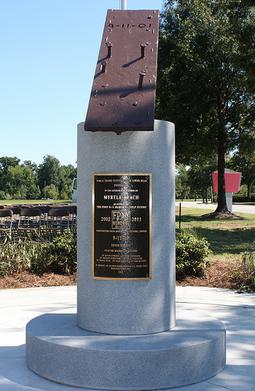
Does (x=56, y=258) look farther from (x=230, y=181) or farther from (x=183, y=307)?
(x=230, y=181)

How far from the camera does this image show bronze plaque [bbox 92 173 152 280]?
468cm

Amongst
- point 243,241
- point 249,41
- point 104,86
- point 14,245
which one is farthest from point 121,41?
point 249,41

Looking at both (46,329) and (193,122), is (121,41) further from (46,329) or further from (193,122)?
(193,122)

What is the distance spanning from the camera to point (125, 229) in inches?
185

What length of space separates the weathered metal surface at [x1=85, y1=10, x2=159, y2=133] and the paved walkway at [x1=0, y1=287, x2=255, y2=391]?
2221 millimetres

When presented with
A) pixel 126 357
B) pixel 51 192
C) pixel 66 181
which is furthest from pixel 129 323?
pixel 66 181

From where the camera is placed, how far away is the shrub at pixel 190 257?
30.6 feet

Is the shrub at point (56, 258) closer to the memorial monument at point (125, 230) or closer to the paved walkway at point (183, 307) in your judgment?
the paved walkway at point (183, 307)

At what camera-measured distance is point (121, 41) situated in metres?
5.03

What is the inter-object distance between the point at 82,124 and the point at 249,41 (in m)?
15.5

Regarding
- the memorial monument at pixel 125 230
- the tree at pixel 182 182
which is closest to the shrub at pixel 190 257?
the memorial monument at pixel 125 230

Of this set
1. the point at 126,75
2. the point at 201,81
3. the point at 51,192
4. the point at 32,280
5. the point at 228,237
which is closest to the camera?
the point at 126,75

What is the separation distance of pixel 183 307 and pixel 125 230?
2.92m

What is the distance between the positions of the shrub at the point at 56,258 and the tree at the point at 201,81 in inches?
714
